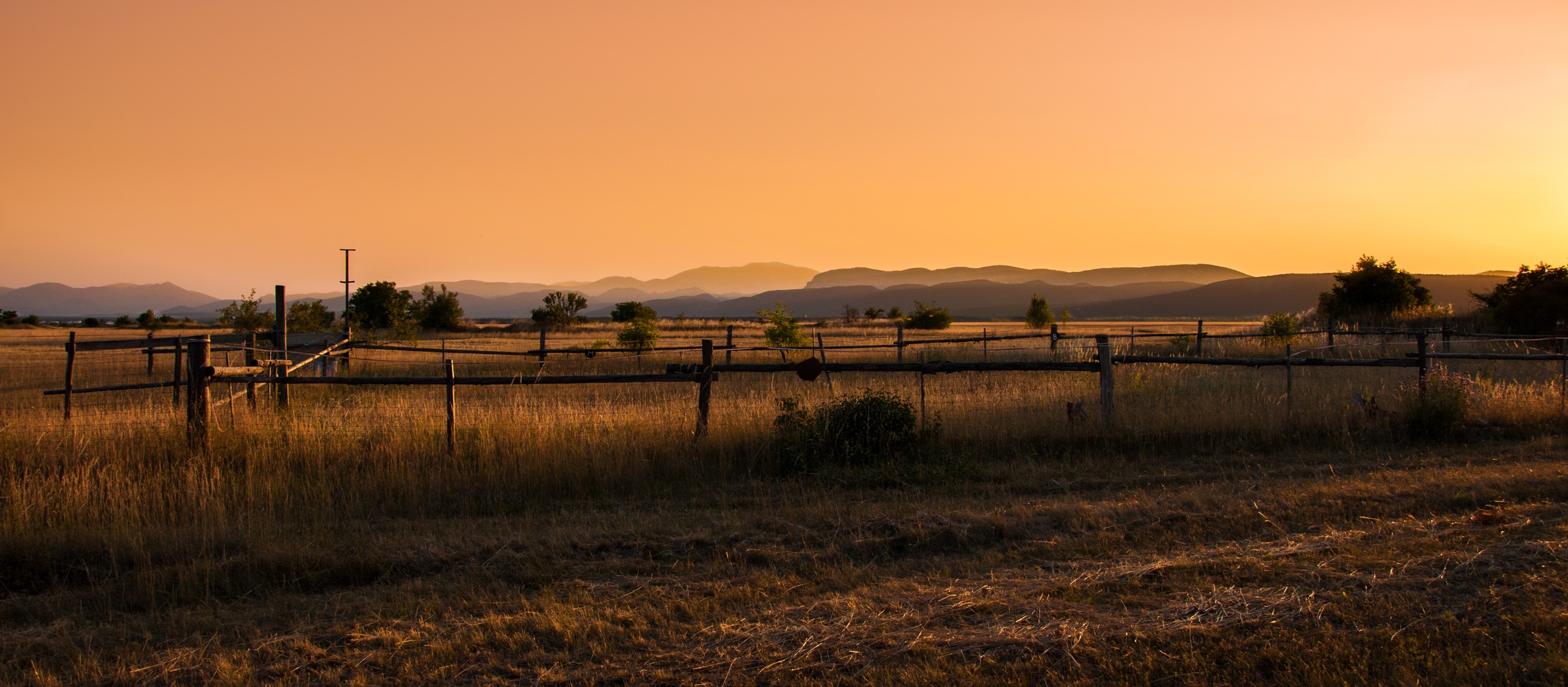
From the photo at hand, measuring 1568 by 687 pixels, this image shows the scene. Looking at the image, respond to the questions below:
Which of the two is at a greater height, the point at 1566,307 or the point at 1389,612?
the point at 1566,307

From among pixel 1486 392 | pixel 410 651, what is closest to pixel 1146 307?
pixel 1486 392

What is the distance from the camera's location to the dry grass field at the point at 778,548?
Result: 4094 millimetres

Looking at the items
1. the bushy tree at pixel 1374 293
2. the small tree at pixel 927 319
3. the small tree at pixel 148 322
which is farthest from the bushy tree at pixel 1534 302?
the small tree at pixel 148 322

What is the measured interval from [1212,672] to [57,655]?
5921 millimetres

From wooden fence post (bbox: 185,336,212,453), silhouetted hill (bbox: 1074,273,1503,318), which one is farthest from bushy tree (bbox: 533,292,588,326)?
silhouetted hill (bbox: 1074,273,1503,318)

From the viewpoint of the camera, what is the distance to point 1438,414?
10008 mm

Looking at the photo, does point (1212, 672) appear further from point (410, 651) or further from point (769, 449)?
point (769, 449)

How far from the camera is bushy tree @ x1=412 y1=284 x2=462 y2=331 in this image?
5472 centimetres

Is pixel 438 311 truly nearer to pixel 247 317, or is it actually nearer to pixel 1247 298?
pixel 247 317

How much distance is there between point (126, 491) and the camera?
7.22 m

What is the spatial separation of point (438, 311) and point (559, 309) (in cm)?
872

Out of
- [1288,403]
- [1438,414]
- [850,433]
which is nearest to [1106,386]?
[1288,403]

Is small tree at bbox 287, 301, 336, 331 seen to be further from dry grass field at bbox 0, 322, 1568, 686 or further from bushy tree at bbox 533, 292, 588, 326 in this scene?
dry grass field at bbox 0, 322, 1568, 686

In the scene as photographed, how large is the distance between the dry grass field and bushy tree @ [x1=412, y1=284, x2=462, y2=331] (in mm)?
46263
